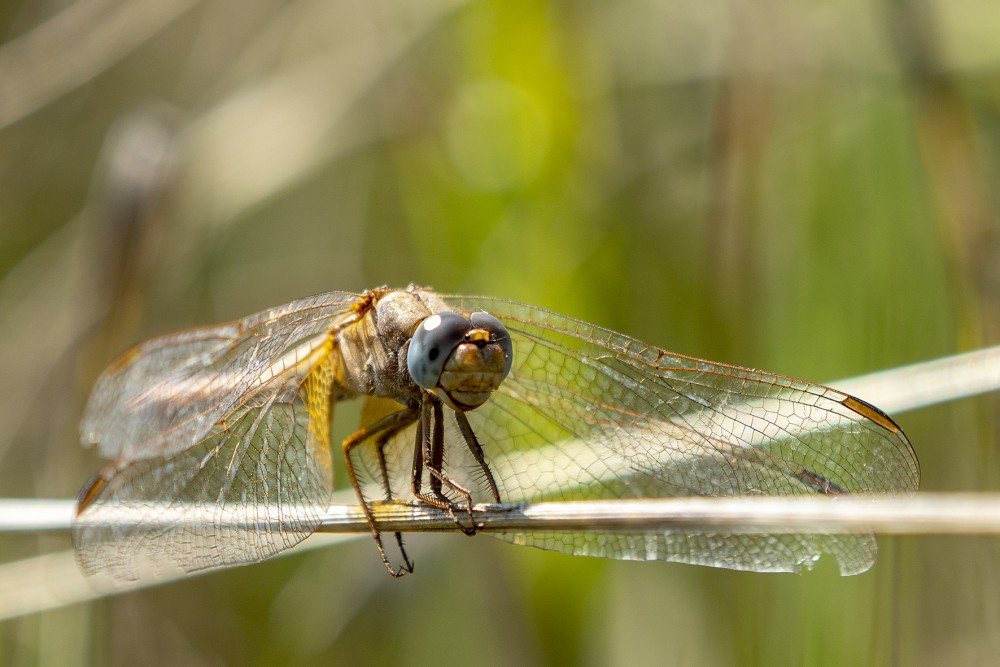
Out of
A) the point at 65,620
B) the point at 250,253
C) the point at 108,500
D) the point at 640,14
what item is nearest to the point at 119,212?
the point at 108,500

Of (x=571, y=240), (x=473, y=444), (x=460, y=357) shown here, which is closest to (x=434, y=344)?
(x=460, y=357)

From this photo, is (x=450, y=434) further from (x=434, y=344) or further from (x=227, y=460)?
(x=227, y=460)

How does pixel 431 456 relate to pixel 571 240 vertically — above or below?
below

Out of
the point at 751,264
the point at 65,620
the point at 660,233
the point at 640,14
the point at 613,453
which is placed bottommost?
the point at 65,620

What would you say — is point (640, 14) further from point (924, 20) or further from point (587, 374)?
point (587, 374)

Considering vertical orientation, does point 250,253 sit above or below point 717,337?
above

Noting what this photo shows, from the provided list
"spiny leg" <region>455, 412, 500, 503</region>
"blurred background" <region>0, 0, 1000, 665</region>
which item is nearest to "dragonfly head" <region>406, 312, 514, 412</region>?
"spiny leg" <region>455, 412, 500, 503</region>
